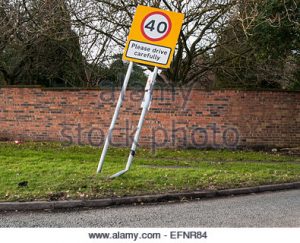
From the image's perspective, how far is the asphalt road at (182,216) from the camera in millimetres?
5129

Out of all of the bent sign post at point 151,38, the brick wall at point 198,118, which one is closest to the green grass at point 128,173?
the brick wall at point 198,118

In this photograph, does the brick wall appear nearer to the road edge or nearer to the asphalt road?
the road edge

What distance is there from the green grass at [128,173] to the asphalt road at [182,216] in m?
0.57

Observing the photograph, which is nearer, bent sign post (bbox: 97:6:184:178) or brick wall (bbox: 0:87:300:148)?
bent sign post (bbox: 97:6:184:178)

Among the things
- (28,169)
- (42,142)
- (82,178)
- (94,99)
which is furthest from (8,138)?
(82,178)

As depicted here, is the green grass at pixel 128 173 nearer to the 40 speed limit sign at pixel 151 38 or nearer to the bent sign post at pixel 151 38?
the bent sign post at pixel 151 38

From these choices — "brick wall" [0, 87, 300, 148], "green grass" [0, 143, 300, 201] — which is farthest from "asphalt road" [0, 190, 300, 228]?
"brick wall" [0, 87, 300, 148]

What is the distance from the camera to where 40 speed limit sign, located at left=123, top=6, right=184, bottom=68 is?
7.49 metres

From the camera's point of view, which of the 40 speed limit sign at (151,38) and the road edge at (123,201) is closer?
the road edge at (123,201)

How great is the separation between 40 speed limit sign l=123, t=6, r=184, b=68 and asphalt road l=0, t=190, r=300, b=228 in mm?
2914

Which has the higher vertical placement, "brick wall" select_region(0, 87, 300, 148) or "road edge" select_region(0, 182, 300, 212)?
"brick wall" select_region(0, 87, 300, 148)

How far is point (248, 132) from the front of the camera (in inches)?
474

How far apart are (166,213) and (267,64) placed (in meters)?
10.6

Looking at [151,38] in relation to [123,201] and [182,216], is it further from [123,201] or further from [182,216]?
[182,216]
